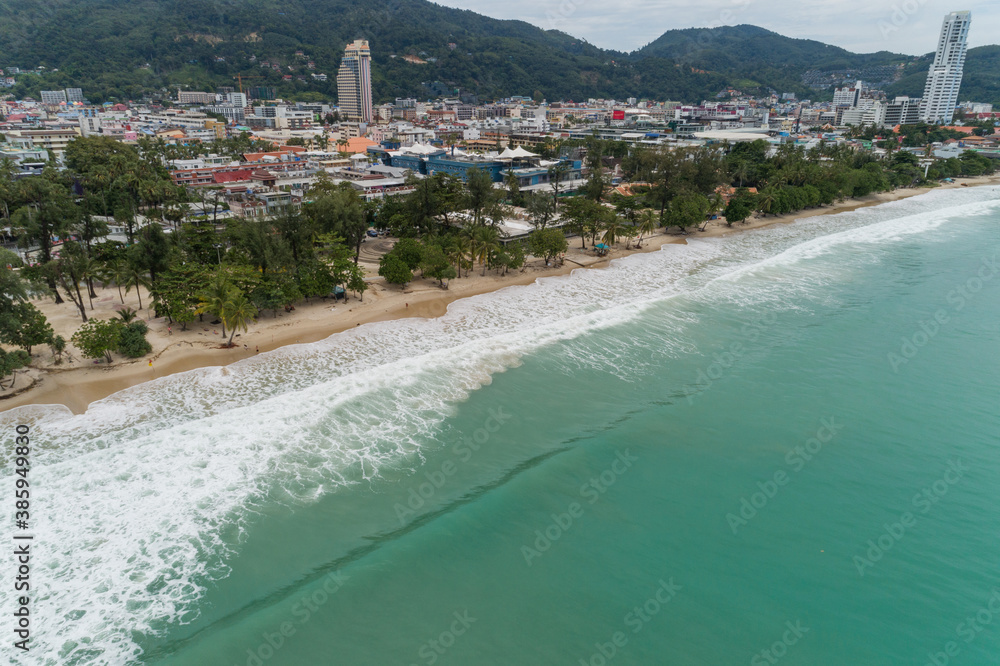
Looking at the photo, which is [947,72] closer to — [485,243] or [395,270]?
[485,243]

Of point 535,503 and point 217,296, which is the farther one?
point 217,296

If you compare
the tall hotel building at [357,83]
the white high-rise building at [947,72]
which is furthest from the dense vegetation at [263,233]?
the white high-rise building at [947,72]

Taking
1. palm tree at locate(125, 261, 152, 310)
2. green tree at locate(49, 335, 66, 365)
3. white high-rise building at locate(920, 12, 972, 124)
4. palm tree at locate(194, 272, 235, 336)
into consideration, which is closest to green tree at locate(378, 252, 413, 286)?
palm tree at locate(194, 272, 235, 336)

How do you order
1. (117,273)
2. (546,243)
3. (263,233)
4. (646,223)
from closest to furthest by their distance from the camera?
(117,273), (263,233), (546,243), (646,223)

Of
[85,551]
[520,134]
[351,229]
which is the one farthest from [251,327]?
[520,134]

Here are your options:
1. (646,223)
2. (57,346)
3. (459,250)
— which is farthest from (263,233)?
(646,223)
